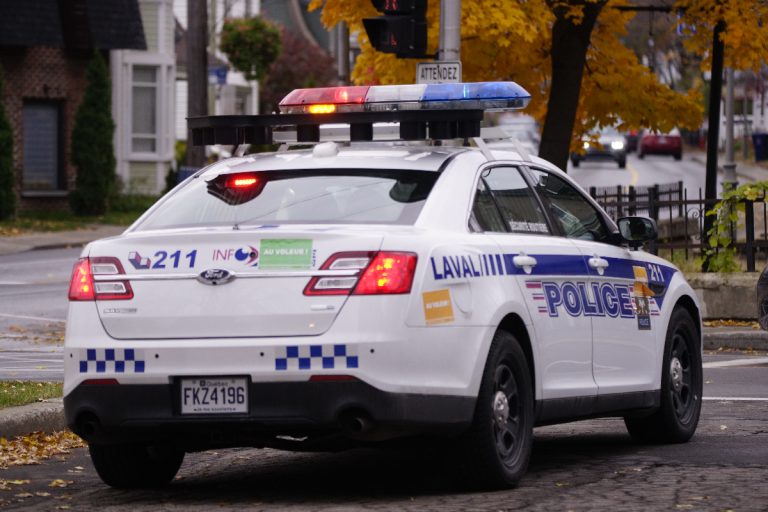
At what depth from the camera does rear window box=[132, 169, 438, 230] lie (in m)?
7.69

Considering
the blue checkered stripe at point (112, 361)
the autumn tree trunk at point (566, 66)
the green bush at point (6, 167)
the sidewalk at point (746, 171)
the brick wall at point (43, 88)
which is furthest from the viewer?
the sidewalk at point (746, 171)

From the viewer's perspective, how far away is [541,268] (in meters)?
8.26

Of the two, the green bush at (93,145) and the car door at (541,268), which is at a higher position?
the green bush at (93,145)

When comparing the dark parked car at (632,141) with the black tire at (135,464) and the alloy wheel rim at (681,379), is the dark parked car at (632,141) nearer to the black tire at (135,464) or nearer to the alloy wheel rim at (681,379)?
the alloy wheel rim at (681,379)

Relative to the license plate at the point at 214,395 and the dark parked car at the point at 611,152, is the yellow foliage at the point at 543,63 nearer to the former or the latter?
the license plate at the point at 214,395

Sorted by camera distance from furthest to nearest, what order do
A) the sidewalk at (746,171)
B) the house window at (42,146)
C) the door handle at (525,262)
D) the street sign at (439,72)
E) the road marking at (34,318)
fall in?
the sidewalk at (746,171) → the house window at (42,146) → the road marking at (34,318) → the street sign at (439,72) → the door handle at (525,262)

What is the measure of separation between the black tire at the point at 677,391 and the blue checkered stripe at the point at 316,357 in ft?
9.29

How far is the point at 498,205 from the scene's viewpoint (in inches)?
326

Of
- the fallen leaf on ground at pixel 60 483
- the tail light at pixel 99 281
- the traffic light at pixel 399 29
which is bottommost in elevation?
the fallen leaf on ground at pixel 60 483

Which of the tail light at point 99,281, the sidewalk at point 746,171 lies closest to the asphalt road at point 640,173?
the sidewalk at point 746,171

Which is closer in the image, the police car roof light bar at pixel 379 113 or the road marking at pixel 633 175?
the police car roof light bar at pixel 379 113

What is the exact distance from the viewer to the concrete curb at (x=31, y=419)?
9633mm

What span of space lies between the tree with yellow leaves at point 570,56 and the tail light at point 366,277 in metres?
12.2

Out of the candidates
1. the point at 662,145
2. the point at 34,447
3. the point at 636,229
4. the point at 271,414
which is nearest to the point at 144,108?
the point at 34,447
